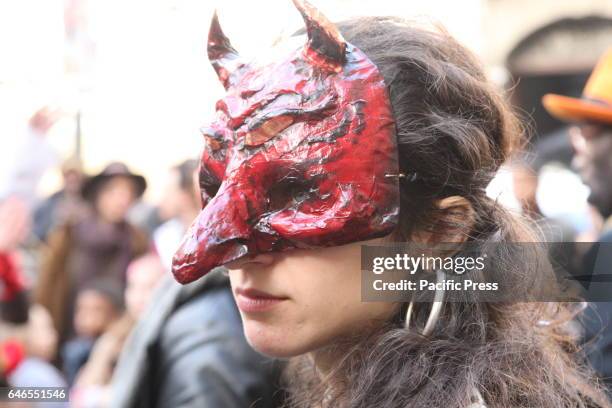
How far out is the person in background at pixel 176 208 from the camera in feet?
10.9

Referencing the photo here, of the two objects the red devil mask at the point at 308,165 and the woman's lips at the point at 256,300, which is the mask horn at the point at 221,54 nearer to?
the red devil mask at the point at 308,165

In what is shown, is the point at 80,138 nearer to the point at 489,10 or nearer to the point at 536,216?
the point at 536,216

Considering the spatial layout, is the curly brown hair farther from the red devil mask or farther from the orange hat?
the orange hat

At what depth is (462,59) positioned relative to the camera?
1455mm

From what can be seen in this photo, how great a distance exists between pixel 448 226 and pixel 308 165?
0.26 metres

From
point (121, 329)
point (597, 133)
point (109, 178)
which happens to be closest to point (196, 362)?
point (121, 329)

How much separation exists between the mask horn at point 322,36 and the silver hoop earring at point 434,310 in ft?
1.24

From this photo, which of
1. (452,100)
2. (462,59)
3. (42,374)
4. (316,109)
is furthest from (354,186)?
(42,374)

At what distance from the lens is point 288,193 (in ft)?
4.22

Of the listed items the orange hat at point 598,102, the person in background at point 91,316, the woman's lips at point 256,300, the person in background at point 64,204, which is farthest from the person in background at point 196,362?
the person in background at point 64,204

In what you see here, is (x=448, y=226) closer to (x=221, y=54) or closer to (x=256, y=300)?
(x=256, y=300)

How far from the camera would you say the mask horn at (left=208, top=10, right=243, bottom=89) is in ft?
4.70

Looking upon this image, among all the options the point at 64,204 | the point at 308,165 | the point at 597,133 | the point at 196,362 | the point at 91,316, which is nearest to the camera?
the point at 308,165

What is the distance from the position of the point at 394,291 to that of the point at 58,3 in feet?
9.99
